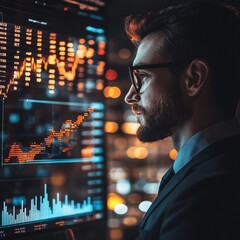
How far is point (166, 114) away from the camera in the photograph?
1.45 m

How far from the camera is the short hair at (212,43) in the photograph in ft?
4.66

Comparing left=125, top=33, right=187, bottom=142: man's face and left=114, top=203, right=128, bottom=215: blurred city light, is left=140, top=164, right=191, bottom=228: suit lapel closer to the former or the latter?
left=125, top=33, right=187, bottom=142: man's face

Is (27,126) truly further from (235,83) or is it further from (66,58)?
(235,83)

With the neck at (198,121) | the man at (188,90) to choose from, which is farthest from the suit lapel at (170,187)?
the neck at (198,121)

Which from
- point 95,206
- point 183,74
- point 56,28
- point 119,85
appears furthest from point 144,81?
point 119,85

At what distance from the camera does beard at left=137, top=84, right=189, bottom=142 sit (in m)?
1.45

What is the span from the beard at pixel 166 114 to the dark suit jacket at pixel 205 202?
183 millimetres

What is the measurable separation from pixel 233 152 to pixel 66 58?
760 millimetres

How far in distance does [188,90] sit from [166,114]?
115 millimetres

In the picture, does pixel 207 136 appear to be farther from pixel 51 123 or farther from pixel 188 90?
pixel 51 123

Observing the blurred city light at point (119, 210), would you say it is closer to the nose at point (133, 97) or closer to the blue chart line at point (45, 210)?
the blue chart line at point (45, 210)

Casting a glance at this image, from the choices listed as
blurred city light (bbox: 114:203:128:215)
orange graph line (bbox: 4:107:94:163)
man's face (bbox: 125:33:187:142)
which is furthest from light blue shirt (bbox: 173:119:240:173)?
blurred city light (bbox: 114:203:128:215)

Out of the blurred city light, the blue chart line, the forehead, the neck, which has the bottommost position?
the blurred city light

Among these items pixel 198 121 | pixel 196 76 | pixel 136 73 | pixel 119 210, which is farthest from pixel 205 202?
pixel 119 210
